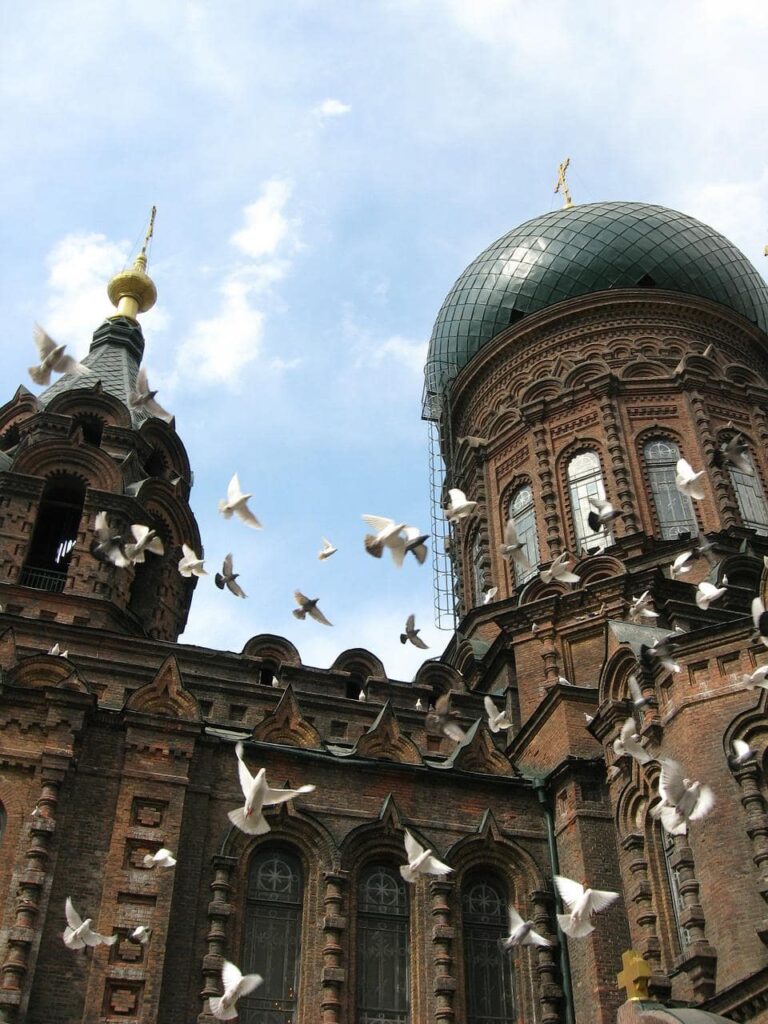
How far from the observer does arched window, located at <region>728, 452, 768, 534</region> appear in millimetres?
18672

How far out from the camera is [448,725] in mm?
11219

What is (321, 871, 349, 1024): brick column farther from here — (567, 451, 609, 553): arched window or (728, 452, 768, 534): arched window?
(728, 452, 768, 534): arched window

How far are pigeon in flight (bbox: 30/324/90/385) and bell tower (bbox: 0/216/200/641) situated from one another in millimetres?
5146

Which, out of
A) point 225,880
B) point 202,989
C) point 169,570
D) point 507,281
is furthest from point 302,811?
point 507,281

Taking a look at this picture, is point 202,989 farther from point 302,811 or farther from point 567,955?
point 567,955

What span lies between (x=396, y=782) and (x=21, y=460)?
8103mm

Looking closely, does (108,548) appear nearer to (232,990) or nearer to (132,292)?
(232,990)

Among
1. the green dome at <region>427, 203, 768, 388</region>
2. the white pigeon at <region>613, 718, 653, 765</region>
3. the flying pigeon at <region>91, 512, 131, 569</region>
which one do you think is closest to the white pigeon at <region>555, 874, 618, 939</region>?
the white pigeon at <region>613, 718, 653, 765</region>

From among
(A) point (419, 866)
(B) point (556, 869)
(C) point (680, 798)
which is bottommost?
(A) point (419, 866)

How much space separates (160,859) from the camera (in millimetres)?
10836

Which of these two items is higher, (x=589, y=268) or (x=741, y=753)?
(x=589, y=268)

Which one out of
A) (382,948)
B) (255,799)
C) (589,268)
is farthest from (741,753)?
(589,268)

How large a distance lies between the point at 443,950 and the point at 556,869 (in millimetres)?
1726

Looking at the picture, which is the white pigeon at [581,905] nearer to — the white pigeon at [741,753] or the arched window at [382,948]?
the white pigeon at [741,753]
